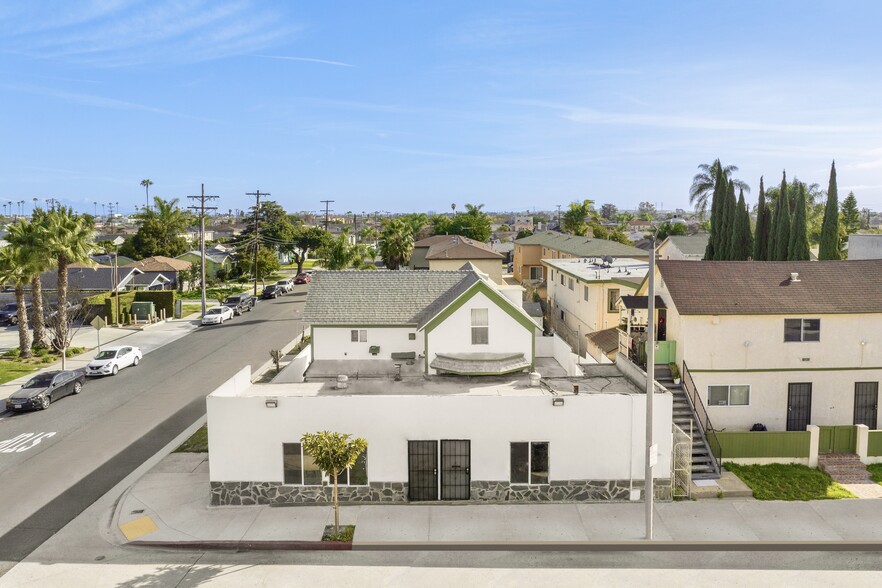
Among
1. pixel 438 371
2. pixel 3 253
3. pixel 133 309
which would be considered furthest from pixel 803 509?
pixel 133 309

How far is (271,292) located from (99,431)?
146 ft

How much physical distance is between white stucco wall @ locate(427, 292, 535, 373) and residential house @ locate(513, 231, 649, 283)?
2994cm

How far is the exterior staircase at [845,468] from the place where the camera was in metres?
22.4

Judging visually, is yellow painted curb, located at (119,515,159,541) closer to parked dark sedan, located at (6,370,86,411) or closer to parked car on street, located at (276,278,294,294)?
parked dark sedan, located at (6,370,86,411)

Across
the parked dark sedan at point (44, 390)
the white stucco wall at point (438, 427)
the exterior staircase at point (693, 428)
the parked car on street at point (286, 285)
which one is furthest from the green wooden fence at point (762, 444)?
the parked car on street at point (286, 285)

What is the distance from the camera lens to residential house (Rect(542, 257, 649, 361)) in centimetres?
3712

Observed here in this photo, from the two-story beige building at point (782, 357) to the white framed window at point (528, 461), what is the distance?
8.70 m

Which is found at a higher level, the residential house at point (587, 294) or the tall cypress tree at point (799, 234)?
the tall cypress tree at point (799, 234)

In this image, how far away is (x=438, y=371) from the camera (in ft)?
82.0

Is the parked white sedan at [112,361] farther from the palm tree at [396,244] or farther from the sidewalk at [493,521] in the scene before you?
the palm tree at [396,244]

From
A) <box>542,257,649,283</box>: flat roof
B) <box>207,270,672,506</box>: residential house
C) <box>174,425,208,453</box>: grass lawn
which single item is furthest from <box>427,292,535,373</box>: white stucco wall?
<box>542,257,649,283</box>: flat roof

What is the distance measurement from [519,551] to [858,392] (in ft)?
57.7

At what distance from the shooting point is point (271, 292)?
7106 centimetres

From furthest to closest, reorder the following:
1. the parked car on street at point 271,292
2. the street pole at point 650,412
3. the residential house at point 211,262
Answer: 1. the residential house at point 211,262
2. the parked car on street at point 271,292
3. the street pole at point 650,412
